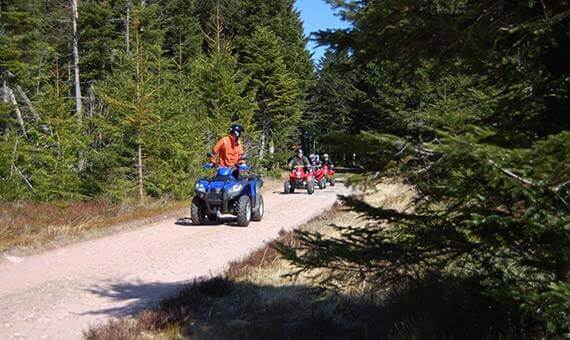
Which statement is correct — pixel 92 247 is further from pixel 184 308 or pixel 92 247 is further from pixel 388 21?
pixel 388 21

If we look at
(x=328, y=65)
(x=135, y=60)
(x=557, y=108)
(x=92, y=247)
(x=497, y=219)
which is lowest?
(x=92, y=247)

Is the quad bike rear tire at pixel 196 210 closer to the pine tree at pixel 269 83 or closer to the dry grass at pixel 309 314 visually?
the dry grass at pixel 309 314

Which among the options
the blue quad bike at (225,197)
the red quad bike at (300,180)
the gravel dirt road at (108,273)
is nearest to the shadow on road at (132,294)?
the gravel dirt road at (108,273)

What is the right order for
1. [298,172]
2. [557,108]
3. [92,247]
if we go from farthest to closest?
[298,172]
[92,247]
[557,108]

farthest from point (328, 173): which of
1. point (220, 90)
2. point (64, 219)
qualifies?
point (64, 219)

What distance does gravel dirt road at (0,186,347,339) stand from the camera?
20.7ft

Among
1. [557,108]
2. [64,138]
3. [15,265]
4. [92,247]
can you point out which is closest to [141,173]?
[64,138]

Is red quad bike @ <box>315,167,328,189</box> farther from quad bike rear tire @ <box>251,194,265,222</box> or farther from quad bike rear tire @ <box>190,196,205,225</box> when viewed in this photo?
quad bike rear tire @ <box>190,196,205,225</box>

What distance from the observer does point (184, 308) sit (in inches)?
238

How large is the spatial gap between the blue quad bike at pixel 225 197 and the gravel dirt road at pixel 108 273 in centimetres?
36

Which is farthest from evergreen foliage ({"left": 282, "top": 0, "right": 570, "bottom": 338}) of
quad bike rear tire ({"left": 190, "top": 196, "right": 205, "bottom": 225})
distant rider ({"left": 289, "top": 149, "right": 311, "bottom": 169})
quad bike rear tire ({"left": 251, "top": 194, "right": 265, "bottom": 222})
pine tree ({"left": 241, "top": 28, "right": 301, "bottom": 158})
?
pine tree ({"left": 241, "top": 28, "right": 301, "bottom": 158})

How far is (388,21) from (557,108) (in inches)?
49.2

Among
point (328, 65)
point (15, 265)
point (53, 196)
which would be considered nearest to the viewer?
point (328, 65)

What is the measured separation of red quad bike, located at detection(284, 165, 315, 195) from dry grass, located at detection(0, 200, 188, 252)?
7.06 meters
